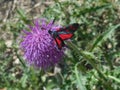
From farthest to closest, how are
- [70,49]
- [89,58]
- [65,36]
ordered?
[70,49] → [89,58] → [65,36]

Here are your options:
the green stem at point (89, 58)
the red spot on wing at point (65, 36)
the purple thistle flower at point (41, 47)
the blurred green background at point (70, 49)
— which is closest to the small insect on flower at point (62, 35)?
the red spot on wing at point (65, 36)

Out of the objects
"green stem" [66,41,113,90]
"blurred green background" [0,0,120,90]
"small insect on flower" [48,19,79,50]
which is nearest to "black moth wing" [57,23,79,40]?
"small insect on flower" [48,19,79,50]

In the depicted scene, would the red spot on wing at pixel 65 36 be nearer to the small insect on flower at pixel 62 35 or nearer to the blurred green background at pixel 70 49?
the small insect on flower at pixel 62 35

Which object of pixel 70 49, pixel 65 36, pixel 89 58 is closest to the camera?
pixel 65 36

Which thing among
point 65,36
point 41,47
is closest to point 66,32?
point 65,36

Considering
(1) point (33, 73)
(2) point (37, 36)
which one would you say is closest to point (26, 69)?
(1) point (33, 73)

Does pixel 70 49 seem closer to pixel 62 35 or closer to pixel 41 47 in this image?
pixel 41 47

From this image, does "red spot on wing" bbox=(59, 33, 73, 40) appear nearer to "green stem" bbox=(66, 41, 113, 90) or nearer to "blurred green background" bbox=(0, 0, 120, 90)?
"green stem" bbox=(66, 41, 113, 90)
